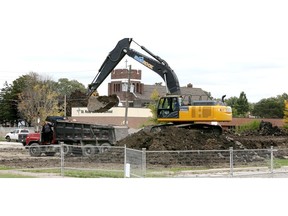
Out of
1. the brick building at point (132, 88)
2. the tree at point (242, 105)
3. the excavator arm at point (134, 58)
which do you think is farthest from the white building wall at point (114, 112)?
the excavator arm at point (134, 58)

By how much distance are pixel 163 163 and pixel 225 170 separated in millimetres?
2898

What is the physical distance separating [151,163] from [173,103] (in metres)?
11.3

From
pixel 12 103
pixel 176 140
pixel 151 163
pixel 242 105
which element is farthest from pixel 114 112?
pixel 151 163

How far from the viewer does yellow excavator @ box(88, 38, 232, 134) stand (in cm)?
3047

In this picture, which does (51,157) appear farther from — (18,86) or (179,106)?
(18,86)

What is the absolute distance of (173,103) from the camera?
3177 cm

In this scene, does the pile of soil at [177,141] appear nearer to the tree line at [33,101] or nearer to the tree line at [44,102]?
the tree line at [44,102]

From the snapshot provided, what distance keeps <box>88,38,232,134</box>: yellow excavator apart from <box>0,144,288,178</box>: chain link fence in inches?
239

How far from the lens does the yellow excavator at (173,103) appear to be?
30469 mm

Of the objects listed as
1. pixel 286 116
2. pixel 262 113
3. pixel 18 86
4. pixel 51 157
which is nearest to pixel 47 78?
pixel 18 86

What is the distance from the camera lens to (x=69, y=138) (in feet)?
107

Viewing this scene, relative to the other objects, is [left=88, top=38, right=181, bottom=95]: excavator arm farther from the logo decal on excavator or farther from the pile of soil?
the pile of soil

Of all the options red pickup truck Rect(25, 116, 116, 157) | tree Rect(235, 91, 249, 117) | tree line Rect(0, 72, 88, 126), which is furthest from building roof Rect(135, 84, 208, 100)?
red pickup truck Rect(25, 116, 116, 157)

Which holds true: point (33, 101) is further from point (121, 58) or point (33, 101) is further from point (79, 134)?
point (79, 134)
